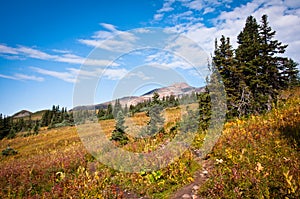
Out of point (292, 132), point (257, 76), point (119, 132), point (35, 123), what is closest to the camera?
point (292, 132)

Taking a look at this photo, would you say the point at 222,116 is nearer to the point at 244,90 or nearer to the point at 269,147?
the point at 244,90

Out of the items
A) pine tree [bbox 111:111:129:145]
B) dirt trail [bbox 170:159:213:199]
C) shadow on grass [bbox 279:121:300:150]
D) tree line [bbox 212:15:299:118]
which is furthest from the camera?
tree line [bbox 212:15:299:118]

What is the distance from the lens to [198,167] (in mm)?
9297

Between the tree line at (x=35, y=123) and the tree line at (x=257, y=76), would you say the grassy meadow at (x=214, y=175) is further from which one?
the tree line at (x=35, y=123)

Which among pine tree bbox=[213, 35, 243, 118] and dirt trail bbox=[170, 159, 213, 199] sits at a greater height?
pine tree bbox=[213, 35, 243, 118]

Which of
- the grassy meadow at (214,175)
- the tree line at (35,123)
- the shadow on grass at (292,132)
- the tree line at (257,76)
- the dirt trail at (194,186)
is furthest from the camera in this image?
the tree line at (35,123)

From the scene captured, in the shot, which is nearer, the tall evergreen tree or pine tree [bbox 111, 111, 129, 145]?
pine tree [bbox 111, 111, 129, 145]

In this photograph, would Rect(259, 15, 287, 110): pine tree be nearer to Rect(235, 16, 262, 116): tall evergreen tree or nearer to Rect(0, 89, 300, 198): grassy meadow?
Rect(235, 16, 262, 116): tall evergreen tree

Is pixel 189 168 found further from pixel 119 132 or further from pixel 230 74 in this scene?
pixel 230 74

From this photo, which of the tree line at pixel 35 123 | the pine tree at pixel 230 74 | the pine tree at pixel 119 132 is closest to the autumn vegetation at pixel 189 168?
the pine tree at pixel 119 132

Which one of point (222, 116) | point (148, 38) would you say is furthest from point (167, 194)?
point (222, 116)

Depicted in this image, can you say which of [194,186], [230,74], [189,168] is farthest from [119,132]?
[230,74]

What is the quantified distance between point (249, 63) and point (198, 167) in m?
16.4

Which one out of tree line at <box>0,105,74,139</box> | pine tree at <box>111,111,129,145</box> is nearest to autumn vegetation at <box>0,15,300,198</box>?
pine tree at <box>111,111,129,145</box>
